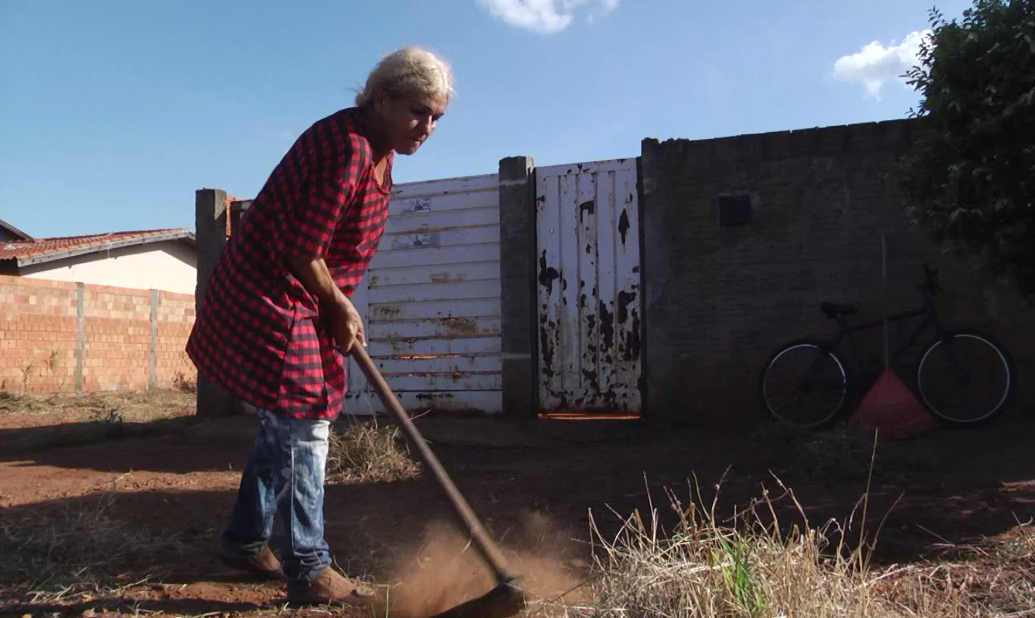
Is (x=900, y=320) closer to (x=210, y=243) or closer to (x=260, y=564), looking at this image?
(x=260, y=564)

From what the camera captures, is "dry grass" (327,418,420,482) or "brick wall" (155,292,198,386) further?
"brick wall" (155,292,198,386)

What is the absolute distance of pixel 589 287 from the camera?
20.7 feet

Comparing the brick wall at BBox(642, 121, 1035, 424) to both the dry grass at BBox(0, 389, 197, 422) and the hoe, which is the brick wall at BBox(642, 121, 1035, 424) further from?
the dry grass at BBox(0, 389, 197, 422)

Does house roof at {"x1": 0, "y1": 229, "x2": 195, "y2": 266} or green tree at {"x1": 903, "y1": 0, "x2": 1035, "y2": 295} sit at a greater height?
house roof at {"x1": 0, "y1": 229, "x2": 195, "y2": 266}

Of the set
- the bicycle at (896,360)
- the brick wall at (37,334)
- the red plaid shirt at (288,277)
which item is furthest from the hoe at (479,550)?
the brick wall at (37,334)

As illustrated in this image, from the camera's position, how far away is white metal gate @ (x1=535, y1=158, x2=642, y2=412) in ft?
20.3

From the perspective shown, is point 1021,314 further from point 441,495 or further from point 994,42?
point 441,495

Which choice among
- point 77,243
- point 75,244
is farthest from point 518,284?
point 77,243

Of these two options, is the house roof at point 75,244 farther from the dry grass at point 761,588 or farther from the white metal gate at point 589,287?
the dry grass at point 761,588

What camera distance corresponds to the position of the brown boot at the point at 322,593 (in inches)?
94.0

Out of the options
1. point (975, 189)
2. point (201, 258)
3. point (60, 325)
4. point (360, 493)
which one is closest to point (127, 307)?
point (60, 325)

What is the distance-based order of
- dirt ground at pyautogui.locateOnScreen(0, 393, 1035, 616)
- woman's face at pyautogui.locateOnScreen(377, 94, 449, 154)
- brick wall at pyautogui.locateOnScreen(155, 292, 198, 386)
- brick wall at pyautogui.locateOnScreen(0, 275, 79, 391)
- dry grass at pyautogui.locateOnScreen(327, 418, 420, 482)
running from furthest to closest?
brick wall at pyautogui.locateOnScreen(155, 292, 198, 386) → brick wall at pyautogui.locateOnScreen(0, 275, 79, 391) → dry grass at pyautogui.locateOnScreen(327, 418, 420, 482) → dirt ground at pyautogui.locateOnScreen(0, 393, 1035, 616) → woman's face at pyautogui.locateOnScreen(377, 94, 449, 154)

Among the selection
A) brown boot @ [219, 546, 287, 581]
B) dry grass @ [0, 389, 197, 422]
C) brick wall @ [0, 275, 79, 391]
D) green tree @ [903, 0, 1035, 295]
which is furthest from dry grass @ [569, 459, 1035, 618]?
brick wall @ [0, 275, 79, 391]

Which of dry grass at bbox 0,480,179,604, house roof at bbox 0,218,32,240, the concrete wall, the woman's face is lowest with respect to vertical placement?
dry grass at bbox 0,480,179,604
